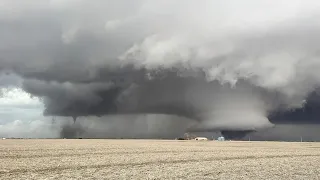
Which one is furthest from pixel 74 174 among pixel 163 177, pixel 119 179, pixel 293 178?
pixel 293 178

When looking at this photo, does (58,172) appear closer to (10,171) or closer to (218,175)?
(10,171)

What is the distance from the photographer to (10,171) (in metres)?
35.9

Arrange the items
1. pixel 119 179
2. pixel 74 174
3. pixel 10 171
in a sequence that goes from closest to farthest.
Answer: pixel 119 179
pixel 74 174
pixel 10 171

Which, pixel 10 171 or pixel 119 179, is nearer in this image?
pixel 119 179

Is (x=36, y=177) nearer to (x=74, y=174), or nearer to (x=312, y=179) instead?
(x=74, y=174)

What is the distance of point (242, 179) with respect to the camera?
31.5 m

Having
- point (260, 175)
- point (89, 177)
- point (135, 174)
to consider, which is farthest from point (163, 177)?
point (260, 175)

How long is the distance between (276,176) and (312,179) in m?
3.20

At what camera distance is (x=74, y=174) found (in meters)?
33.6

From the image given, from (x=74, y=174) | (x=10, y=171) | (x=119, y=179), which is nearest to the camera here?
(x=119, y=179)

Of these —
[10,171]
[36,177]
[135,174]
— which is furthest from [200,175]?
[10,171]

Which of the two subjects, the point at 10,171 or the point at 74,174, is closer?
the point at 74,174

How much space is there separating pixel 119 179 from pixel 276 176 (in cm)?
1444

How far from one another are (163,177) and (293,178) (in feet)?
37.5
